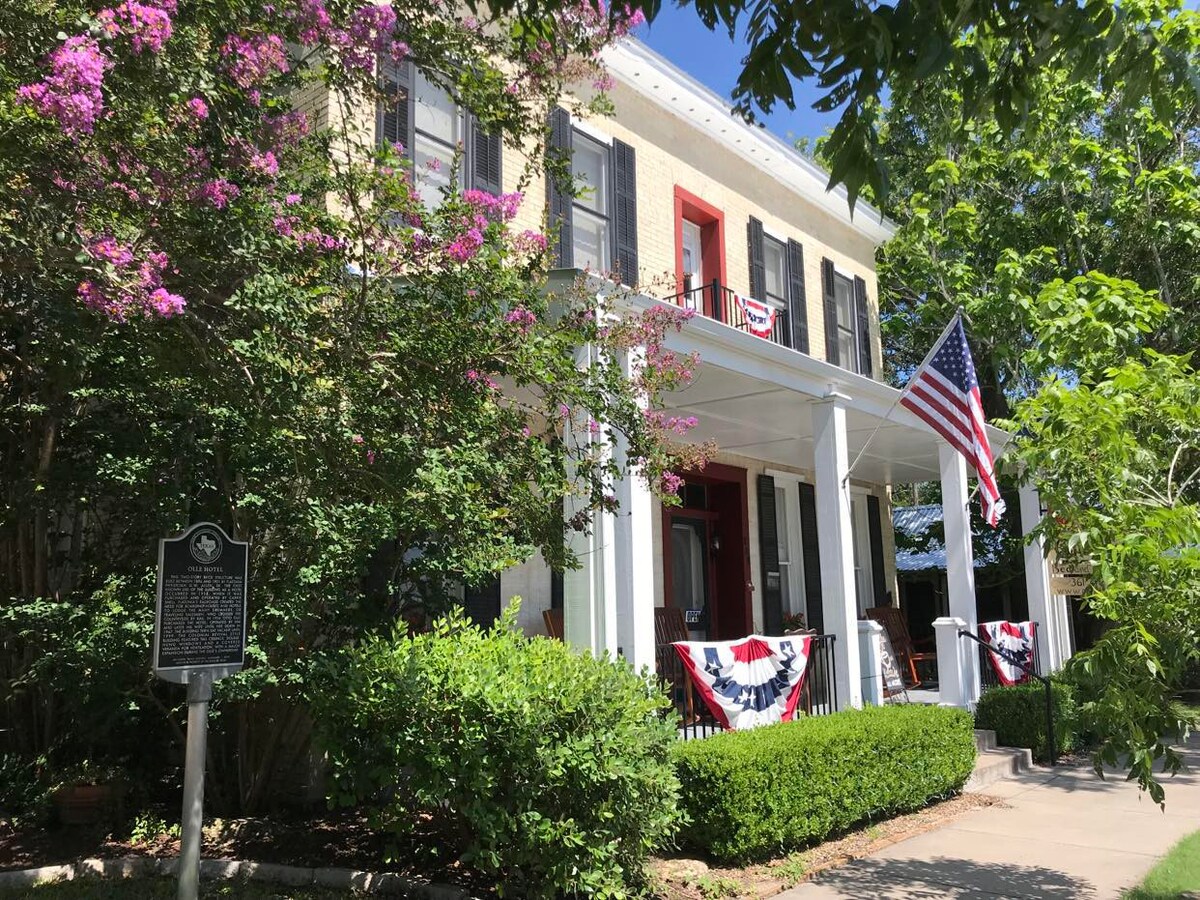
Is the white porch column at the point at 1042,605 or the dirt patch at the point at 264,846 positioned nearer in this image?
the dirt patch at the point at 264,846

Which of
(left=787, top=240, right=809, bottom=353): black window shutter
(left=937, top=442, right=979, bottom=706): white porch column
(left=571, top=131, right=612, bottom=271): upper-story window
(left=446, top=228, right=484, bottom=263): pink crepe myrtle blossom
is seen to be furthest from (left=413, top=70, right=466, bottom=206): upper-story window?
(left=937, top=442, right=979, bottom=706): white porch column

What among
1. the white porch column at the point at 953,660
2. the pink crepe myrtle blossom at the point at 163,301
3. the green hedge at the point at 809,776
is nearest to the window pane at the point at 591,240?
the green hedge at the point at 809,776

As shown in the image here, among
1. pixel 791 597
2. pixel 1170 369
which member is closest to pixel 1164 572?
pixel 1170 369

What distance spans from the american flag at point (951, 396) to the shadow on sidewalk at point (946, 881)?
175 inches

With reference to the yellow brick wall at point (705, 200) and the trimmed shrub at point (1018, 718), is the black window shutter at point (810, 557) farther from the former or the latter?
the trimmed shrub at point (1018, 718)

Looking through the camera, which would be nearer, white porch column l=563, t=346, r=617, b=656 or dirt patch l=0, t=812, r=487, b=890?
dirt patch l=0, t=812, r=487, b=890

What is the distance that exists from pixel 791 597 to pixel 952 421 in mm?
5682

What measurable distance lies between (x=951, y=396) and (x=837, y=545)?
1903 millimetres

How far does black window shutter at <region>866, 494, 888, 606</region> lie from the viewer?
16.3 m

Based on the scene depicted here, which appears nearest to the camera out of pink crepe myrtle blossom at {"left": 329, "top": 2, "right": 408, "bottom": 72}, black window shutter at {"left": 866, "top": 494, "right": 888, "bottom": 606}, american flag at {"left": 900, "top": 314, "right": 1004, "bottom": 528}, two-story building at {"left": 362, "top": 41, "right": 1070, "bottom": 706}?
pink crepe myrtle blossom at {"left": 329, "top": 2, "right": 408, "bottom": 72}

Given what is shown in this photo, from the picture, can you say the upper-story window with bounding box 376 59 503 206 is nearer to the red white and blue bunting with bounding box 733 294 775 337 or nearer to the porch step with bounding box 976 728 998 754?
the red white and blue bunting with bounding box 733 294 775 337

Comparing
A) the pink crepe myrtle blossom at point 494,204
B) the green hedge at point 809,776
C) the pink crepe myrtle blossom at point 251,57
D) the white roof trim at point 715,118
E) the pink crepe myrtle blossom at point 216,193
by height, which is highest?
the white roof trim at point 715,118

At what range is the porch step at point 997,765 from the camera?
30.0 ft

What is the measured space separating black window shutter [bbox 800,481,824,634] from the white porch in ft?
1.04
